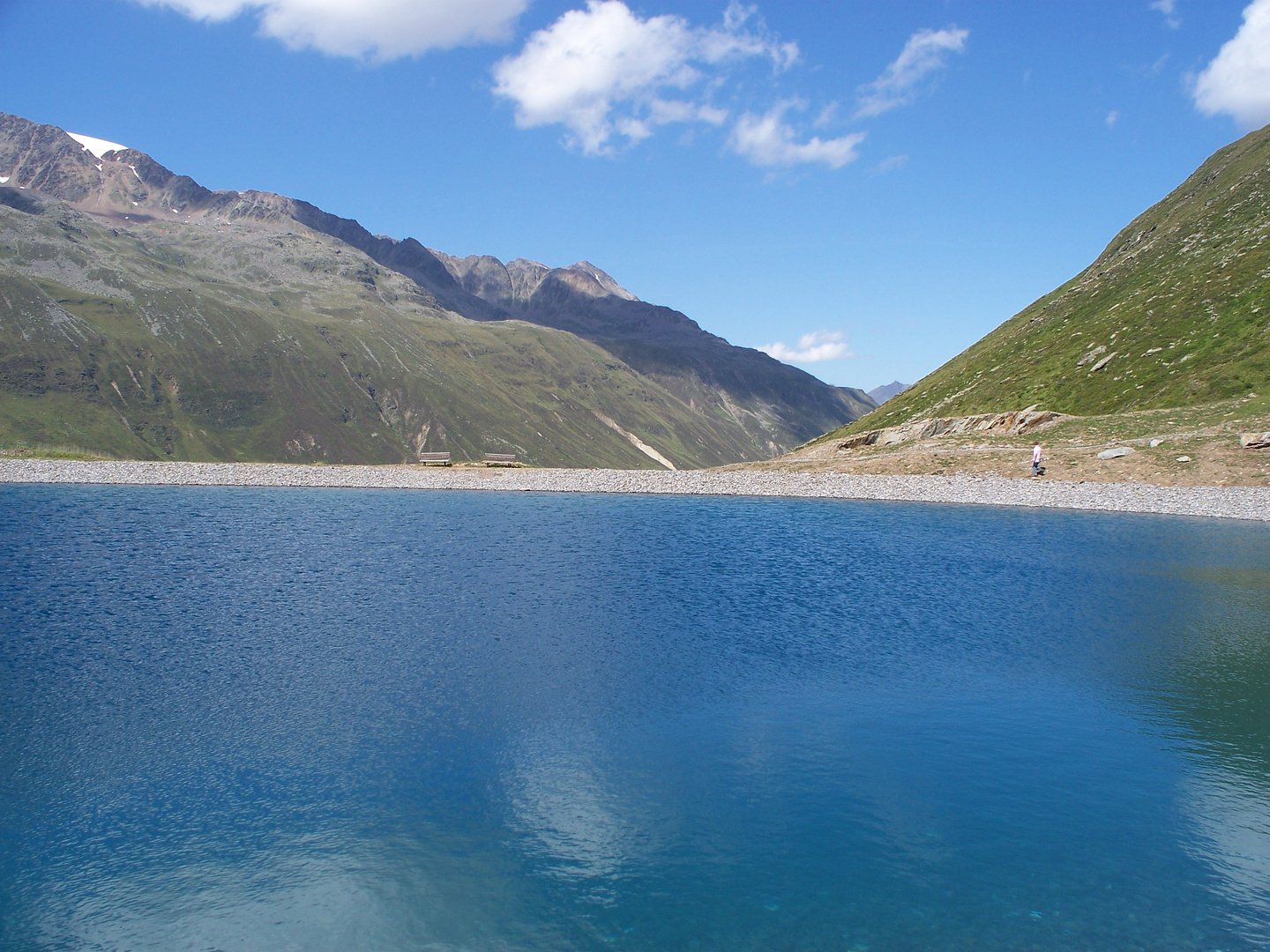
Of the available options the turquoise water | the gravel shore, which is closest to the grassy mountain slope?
the gravel shore

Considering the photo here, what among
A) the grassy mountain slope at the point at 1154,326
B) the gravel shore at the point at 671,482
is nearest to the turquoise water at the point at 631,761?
the gravel shore at the point at 671,482

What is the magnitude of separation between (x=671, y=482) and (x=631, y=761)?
63546mm

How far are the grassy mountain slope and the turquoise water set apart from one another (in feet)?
189

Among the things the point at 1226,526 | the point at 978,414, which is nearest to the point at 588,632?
the point at 1226,526

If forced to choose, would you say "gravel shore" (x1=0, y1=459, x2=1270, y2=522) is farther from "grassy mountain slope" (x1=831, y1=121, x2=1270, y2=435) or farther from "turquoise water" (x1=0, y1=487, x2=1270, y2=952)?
"turquoise water" (x1=0, y1=487, x2=1270, y2=952)

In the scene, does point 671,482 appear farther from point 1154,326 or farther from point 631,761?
point 631,761

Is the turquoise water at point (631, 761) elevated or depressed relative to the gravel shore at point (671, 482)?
depressed

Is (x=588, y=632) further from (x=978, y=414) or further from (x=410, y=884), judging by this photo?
(x=978, y=414)

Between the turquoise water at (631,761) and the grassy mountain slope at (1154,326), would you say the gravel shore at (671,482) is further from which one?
the turquoise water at (631,761)

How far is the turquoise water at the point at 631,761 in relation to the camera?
11.8 metres

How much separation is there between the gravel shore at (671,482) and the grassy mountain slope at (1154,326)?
75.9 feet

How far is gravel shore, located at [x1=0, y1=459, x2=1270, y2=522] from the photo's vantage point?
5909 cm

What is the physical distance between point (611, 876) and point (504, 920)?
6.21 feet

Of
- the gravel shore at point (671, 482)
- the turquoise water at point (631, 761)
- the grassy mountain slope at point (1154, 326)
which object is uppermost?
the grassy mountain slope at point (1154, 326)
